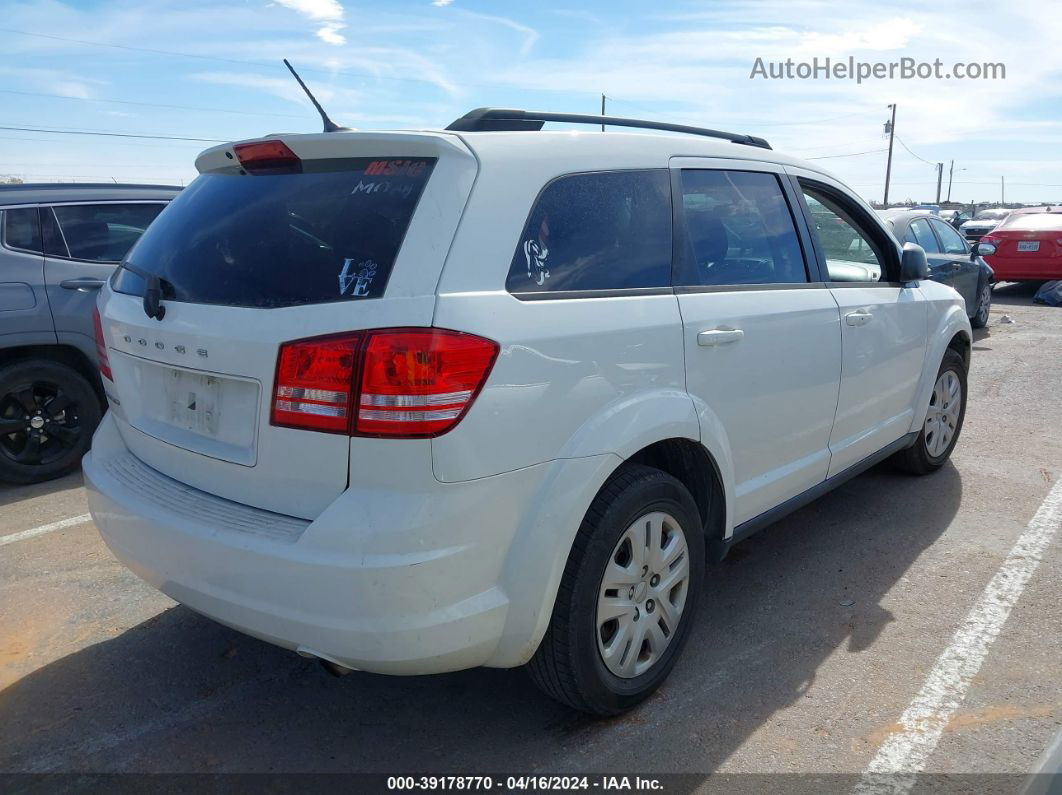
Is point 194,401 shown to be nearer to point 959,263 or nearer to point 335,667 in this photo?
point 335,667

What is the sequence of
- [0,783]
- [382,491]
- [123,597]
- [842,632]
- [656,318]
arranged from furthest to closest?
[123,597] → [842,632] → [656,318] → [0,783] → [382,491]

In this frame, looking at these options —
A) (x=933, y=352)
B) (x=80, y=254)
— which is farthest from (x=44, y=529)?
(x=933, y=352)

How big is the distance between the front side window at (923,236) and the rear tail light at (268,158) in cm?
839

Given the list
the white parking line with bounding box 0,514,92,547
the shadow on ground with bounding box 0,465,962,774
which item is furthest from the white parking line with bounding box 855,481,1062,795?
the white parking line with bounding box 0,514,92,547

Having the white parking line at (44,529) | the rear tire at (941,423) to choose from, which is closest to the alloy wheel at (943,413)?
the rear tire at (941,423)

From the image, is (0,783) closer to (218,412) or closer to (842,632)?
(218,412)

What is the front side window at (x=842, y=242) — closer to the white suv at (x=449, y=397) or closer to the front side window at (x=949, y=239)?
the white suv at (x=449, y=397)

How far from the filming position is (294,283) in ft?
7.89

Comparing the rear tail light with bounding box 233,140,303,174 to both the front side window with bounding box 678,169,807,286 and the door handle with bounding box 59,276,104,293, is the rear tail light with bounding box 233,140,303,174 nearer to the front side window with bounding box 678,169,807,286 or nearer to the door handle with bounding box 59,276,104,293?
the front side window with bounding box 678,169,807,286

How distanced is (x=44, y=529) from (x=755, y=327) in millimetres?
3721

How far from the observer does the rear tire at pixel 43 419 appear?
17.0ft

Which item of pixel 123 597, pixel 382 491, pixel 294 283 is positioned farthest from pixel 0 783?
pixel 294 283

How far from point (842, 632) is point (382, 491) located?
2137 mm

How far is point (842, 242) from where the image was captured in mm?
4273
